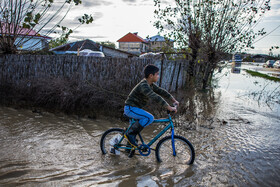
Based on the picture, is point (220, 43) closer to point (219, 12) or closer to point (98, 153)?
point (219, 12)

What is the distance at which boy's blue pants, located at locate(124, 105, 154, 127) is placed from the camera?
3522mm

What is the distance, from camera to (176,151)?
12.7 ft

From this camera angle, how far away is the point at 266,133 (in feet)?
19.5

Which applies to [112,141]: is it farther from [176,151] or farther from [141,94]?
[176,151]

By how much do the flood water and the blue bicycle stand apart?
0.53 feet

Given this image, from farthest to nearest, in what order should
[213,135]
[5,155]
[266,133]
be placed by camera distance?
[266,133], [213,135], [5,155]

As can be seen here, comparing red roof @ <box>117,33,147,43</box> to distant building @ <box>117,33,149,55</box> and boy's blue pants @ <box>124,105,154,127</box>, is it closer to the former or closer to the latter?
distant building @ <box>117,33,149,55</box>

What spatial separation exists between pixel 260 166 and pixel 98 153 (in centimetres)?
297

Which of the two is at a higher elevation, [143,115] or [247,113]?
[143,115]

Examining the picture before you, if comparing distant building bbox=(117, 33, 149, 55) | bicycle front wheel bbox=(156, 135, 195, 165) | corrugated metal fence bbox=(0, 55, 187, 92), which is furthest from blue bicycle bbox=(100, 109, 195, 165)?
distant building bbox=(117, 33, 149, 55)

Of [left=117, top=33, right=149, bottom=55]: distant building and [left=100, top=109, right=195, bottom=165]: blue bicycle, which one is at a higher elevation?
[left=117, top=33, right=149, bottom=55]: distant building

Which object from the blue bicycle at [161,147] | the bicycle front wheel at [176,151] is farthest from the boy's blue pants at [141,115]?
the bicycle front wheel at [176,151]

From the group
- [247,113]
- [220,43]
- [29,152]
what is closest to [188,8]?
[220,43]

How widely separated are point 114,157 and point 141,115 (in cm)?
107
